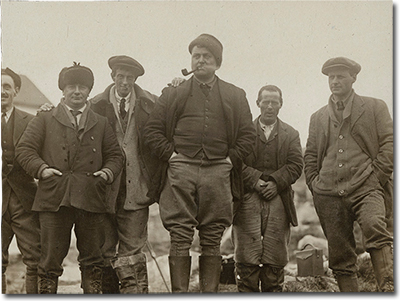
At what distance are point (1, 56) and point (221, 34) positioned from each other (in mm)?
2217

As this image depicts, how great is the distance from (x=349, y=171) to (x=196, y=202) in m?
1.51

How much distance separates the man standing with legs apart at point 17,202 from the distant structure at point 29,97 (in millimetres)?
78

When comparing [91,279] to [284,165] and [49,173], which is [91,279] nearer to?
[49,173]

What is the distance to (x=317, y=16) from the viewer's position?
6.10m

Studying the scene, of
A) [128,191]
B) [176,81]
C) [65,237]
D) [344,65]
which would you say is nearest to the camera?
[65,237]

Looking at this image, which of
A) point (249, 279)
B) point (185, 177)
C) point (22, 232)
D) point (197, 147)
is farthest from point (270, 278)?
point (22, 232)

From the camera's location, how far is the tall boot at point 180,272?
553 centimetres

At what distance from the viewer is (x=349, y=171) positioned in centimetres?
578

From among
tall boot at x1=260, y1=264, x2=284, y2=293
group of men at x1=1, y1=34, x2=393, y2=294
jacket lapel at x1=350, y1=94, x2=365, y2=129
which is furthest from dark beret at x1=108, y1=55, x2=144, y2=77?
tall boot at x1=260, y1=264, x2=284, y2=293

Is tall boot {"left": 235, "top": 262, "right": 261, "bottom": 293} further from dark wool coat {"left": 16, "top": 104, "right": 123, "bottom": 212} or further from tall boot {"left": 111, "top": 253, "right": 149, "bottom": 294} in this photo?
dark wool coat {"left": 16, "top": 104, "right": 123, "bottom": 212}

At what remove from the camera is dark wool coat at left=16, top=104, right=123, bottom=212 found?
5.64m

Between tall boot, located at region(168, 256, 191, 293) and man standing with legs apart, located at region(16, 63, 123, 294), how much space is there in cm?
69

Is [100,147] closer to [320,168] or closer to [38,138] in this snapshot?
[38,138]

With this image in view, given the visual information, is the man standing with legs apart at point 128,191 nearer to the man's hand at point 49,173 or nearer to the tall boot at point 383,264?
the man's hand at point 49,173
